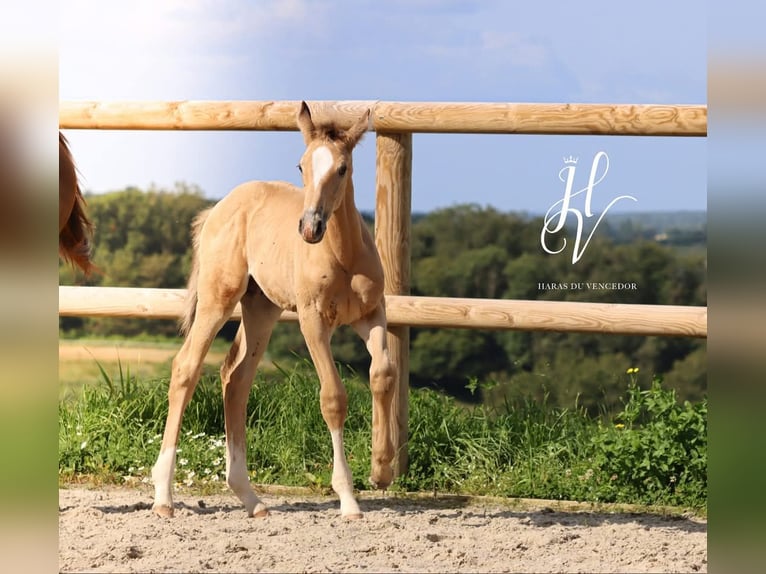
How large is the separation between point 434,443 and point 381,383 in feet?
3.61

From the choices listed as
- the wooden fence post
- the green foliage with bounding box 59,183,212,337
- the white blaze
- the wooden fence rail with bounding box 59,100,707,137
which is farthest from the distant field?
the white blaze

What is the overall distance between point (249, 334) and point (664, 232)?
1004cm

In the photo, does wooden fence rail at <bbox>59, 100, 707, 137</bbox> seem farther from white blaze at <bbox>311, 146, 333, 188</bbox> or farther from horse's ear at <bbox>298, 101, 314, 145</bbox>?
white blaze at <bbox>311, 146, 333, 188</bbox>

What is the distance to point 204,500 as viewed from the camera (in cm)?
447

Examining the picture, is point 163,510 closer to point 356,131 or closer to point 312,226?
point 312,226

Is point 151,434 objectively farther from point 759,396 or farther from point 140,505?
point 759,396

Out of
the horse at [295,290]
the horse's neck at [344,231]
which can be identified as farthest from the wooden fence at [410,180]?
the horse's neck at [344,231]

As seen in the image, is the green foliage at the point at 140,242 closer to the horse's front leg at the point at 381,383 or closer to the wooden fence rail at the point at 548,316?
the wooden fence rail at the point at 548,316

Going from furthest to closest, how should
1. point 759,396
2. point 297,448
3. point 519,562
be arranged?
point 297,448 < point 519,562 < point 759,396

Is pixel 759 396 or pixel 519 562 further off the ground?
pixel 759 396

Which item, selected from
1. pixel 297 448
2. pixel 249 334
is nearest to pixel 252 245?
pixel 249 334

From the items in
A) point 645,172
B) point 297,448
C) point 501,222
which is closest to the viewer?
point 297,448

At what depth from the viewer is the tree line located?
13.1 meters

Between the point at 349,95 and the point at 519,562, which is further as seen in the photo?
the point at 349,95
